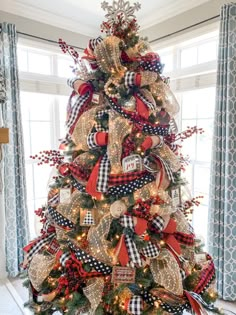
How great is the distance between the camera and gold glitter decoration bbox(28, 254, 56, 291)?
4.37 feet

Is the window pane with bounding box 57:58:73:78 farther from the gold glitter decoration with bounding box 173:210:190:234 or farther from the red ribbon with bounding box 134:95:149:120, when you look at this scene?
the gold glitter decoration with bounding box 173:210:190:234

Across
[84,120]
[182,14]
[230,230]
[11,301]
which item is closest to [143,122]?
[84,120]

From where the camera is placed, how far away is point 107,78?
1346mm

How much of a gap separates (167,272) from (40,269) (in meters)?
0.68

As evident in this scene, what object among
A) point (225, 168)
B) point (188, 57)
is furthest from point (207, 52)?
point (225, 168)

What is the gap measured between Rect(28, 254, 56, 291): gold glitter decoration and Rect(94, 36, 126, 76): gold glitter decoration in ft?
3.58

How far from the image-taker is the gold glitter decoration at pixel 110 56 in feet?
4.22

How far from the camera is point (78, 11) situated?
2.53 m

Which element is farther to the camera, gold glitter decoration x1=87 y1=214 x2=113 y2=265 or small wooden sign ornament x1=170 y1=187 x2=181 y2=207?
small wooden sign ornament x1=170 y1=187 x2=181 y2=207

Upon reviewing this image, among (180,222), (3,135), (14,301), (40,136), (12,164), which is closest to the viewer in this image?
(180,222)

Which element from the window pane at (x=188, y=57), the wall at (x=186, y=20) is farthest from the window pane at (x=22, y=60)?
the window pane at (x=188, y=57)

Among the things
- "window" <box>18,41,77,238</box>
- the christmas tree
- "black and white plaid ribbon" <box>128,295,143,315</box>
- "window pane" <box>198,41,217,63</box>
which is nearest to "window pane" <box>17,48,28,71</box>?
"window" <box>18,41,77,238</box>

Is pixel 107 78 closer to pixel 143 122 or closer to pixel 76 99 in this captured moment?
pixel 76 99

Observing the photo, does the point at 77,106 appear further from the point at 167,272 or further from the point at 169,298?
the point at 169,298
